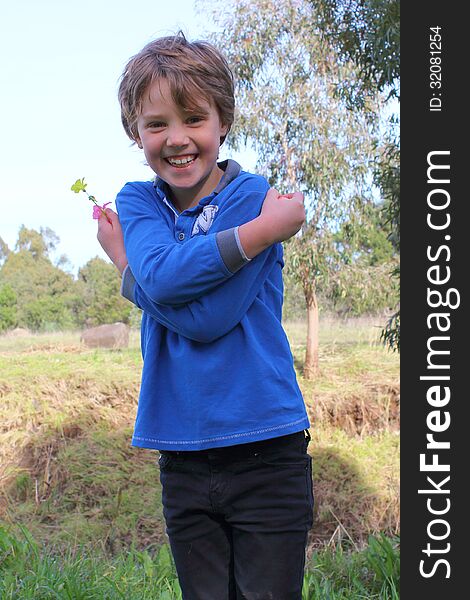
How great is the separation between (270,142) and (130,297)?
8.14 meters

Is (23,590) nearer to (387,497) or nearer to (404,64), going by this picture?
(404,64)

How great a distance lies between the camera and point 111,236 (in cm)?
164

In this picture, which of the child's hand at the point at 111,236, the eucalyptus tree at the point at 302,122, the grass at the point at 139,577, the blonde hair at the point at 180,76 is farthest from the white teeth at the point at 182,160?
the eucalyptus tree at the point at 302,122

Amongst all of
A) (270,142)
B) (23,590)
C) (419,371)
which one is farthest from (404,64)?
(270,142)

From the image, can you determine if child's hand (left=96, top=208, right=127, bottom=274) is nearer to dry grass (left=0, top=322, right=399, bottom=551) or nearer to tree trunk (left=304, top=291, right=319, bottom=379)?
dry grass (left=0, top=322, right=399, bottom=551)

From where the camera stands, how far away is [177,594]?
2.72m

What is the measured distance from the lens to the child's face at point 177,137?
4.93 feet

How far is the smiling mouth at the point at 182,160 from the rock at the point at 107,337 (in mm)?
7672

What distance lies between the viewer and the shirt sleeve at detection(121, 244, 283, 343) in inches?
55.3

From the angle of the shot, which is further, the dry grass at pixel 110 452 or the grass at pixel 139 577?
the dry grass at pixel 110 452

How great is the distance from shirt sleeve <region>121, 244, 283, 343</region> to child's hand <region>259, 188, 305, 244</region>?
0.20 feet

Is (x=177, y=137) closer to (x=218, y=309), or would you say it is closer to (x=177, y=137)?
(x=177, y=137)

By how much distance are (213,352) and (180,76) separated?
0.57 meters

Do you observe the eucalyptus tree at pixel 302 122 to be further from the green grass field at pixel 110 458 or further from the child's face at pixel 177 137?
the child's face at pixel 177 137
